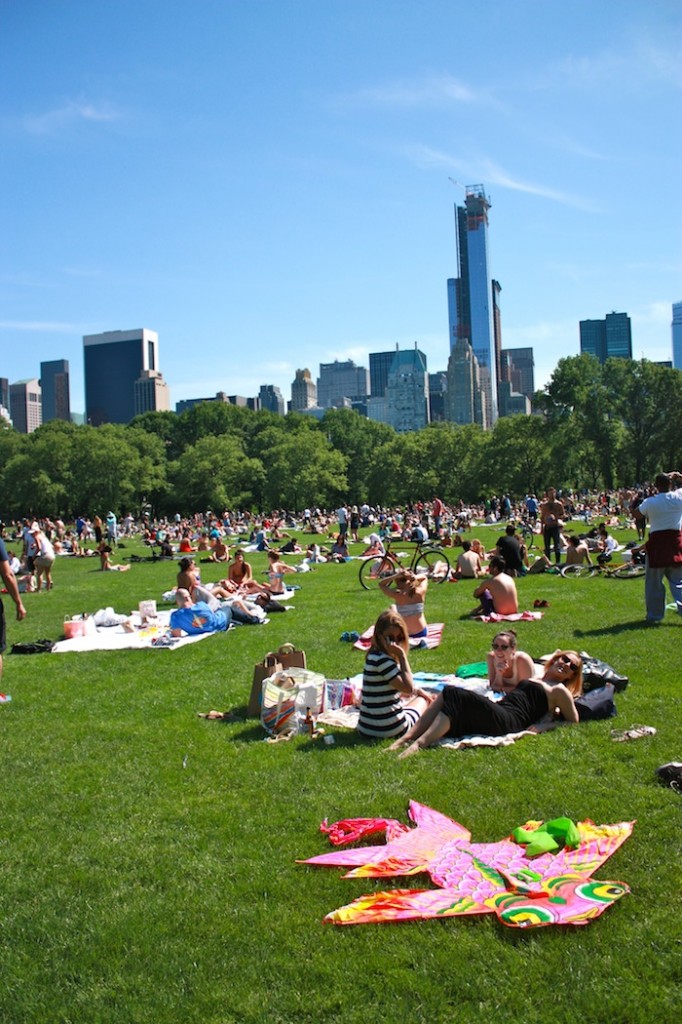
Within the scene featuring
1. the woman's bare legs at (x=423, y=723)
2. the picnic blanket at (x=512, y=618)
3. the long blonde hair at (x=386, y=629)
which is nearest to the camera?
the woman's bare legs at (x=423, y=723)

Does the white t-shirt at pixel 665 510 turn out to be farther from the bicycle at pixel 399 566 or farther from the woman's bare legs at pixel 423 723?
the bicycle at pixel 399 566

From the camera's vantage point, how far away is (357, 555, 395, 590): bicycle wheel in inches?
675

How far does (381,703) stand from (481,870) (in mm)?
2473

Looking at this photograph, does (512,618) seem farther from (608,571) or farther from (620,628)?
(608,571)

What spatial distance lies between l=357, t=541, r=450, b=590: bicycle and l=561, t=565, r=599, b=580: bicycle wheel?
93.9 inches

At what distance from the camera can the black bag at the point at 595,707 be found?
6.76m

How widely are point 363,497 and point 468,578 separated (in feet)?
193

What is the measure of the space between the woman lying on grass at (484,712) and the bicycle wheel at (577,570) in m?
10.8

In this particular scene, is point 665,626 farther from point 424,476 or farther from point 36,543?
point 424,476

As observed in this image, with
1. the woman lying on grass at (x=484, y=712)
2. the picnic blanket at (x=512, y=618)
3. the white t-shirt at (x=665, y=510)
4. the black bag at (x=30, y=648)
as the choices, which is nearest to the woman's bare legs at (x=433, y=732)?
the woman lying on grass at (x=484, y=712)

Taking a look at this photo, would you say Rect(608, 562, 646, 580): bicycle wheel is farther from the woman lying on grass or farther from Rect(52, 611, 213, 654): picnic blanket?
the woman lying on grass

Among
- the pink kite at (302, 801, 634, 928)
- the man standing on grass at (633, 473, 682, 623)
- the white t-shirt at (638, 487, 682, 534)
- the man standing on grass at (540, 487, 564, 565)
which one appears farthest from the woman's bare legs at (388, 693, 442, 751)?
the man standing on grass at (540, 487, 564, 565)

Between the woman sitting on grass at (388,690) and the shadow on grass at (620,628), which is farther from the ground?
the woman sitting on grass at (388,690)

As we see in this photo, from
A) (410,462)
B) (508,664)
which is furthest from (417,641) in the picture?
(410,462)
